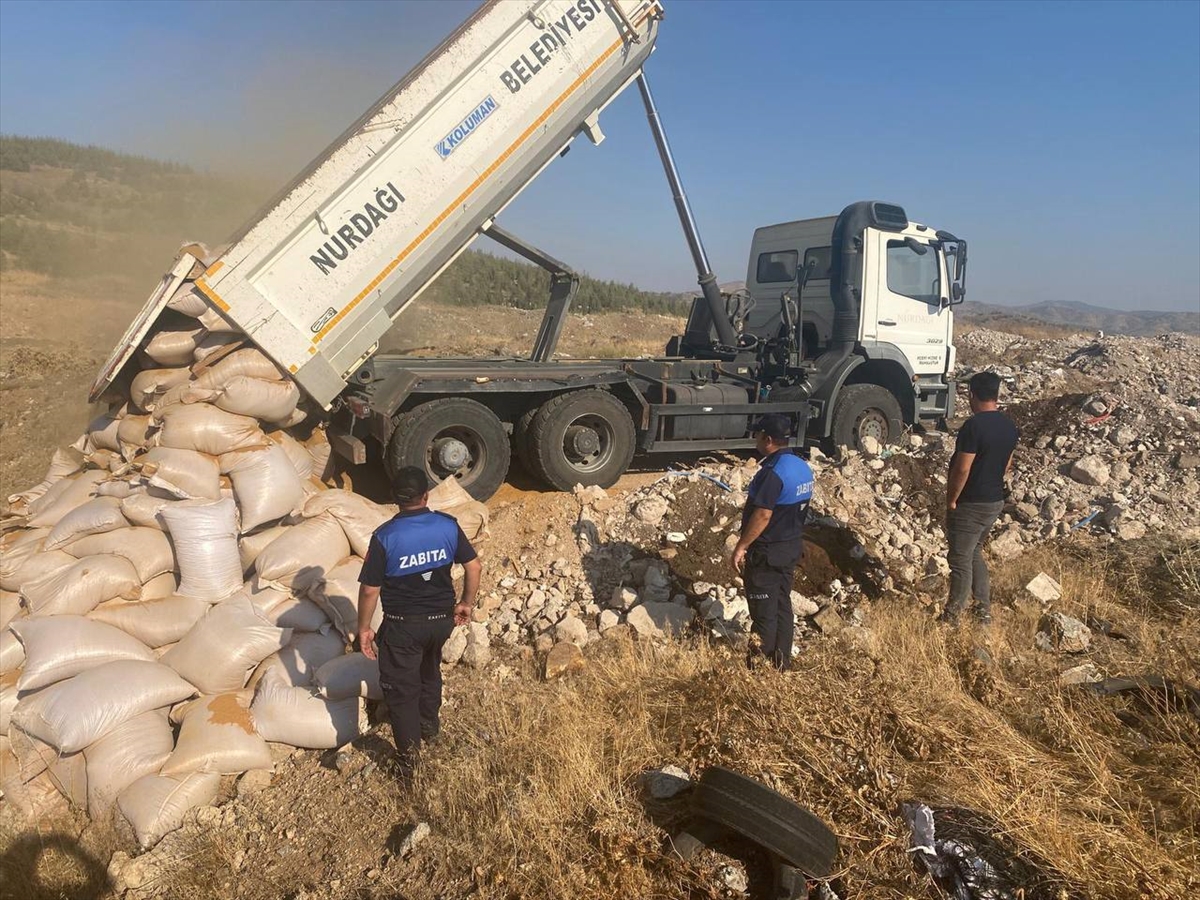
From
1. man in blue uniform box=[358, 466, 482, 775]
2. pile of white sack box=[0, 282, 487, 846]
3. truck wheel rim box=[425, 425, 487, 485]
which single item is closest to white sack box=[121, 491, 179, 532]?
pile of white sack box=[0, 282, 487, 846]

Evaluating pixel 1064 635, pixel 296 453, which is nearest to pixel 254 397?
pixel 296 453

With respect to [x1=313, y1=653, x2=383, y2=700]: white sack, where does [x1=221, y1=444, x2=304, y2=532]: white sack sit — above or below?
above

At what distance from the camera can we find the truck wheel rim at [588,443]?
6.59 metres

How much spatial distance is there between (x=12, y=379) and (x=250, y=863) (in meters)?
11.5

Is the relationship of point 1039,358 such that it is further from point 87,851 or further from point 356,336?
point 87,851

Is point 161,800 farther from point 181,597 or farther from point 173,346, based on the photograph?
point 173,346

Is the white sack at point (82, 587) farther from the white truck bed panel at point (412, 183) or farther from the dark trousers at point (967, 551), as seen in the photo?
the dark trousers at point (967, 551)

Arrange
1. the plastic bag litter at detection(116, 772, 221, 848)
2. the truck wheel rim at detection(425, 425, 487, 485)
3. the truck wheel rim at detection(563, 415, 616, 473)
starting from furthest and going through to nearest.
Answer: the truck wheel rim at detection(563, 415, 616, 473) < the truck wheel rim at detection(425, 425, 487, 485) < the plastic bag litter at detection(116, 772, 221, 848)

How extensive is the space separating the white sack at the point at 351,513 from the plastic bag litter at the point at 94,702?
4.38ft

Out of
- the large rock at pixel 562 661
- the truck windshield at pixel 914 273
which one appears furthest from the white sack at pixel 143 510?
the truck windshield at pixel 914 273

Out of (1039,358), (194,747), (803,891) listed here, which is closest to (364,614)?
(194,747)

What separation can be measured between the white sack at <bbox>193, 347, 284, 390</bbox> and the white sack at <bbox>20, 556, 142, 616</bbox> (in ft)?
4.80

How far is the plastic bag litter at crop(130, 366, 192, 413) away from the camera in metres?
5.36

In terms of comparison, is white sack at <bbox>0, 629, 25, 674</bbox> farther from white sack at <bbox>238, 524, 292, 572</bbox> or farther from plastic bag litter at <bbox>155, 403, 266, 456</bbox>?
plastic bag litter at <bbox>155, 403, 266, 456</bbox>
